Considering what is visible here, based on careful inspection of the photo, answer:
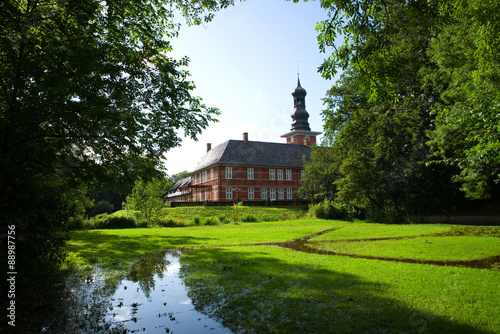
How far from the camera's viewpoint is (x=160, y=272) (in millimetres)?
7805

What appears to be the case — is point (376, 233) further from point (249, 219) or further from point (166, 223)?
point (166, 223)

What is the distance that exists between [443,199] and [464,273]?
63.3 ft

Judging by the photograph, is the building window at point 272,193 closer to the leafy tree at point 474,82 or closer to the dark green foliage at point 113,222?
the dark green foliage at point 113,222

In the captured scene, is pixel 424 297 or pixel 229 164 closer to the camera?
pixel 424 297

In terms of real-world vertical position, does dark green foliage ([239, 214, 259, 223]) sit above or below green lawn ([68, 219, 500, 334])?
below

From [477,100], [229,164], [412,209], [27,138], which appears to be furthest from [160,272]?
[229,164]

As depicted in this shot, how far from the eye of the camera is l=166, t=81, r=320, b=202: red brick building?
48.8 meters

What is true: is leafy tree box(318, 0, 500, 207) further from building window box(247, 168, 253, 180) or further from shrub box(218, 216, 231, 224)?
building window box(247, 168, 253, 180)

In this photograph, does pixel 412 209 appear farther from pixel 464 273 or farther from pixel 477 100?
pixel 464 273

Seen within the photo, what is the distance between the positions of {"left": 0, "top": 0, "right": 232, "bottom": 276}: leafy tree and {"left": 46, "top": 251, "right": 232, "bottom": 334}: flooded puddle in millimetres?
1345

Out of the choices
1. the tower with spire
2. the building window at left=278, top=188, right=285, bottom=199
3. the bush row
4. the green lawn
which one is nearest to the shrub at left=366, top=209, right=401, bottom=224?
the bush row

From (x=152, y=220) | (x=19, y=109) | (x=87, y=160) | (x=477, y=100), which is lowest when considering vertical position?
(x=152, y=220)

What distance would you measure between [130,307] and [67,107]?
3.50m

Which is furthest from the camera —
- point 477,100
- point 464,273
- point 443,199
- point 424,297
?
point 443,199
